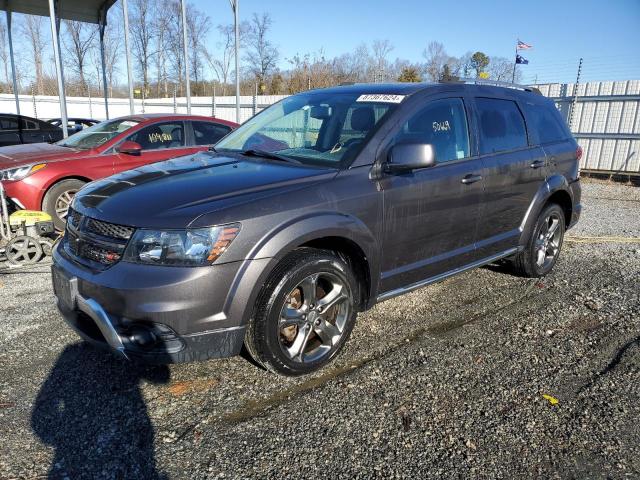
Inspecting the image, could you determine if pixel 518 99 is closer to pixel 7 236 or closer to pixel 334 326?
pixel 334 326

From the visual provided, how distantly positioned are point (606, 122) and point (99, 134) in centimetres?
1232

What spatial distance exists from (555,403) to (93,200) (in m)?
3.01

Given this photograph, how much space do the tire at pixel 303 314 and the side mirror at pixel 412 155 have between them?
29.3 inches

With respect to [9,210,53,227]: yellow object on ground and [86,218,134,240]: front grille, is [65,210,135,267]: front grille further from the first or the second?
[9,210,53,227]: yellow object on ground

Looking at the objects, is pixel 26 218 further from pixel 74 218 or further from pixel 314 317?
pixel 314 317

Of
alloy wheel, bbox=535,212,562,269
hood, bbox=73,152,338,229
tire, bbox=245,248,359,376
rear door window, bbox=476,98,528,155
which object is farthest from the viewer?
alloy wheel, bbox=535,212,562,269

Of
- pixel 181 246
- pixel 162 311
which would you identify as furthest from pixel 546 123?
pixel 162 311

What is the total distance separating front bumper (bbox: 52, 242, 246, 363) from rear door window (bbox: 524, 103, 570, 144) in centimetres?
354

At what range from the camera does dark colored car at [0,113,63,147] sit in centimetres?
1209

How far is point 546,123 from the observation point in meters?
4.91

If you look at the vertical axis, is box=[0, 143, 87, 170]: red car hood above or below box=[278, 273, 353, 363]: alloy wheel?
above

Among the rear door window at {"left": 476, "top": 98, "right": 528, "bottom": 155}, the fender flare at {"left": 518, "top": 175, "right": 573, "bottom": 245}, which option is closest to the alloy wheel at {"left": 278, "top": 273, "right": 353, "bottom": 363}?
the rear door window at {"left": 476, "top": 98, "right": 528, "bottom": 155}

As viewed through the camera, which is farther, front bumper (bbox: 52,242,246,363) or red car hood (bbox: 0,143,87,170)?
red car hood (bbox: 0,143,87,170)

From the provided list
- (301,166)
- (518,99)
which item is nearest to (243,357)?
(301,166)
